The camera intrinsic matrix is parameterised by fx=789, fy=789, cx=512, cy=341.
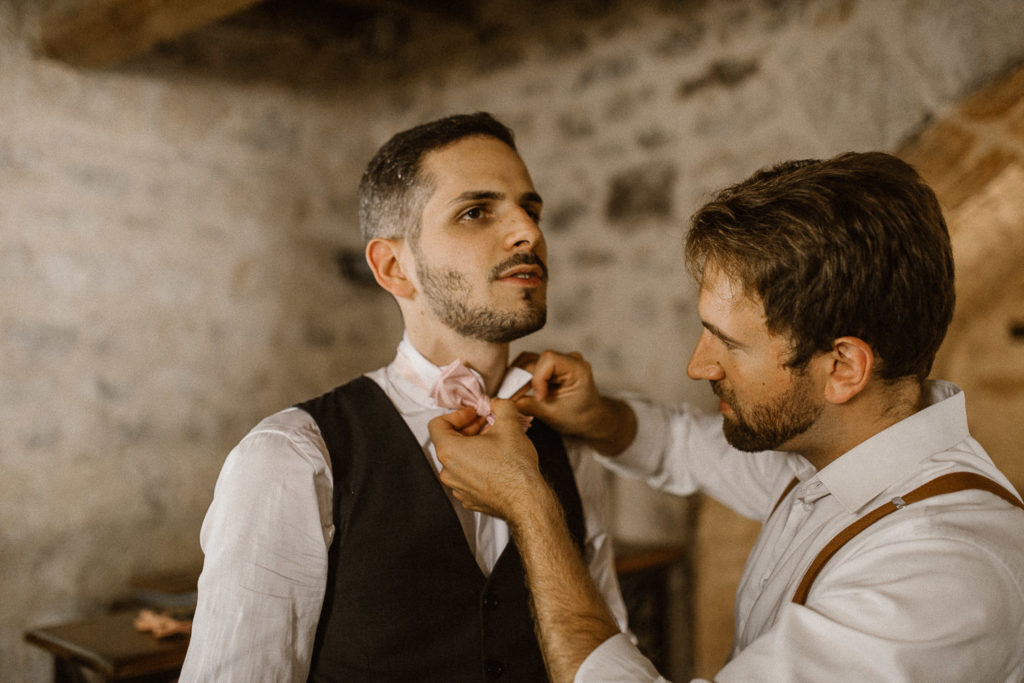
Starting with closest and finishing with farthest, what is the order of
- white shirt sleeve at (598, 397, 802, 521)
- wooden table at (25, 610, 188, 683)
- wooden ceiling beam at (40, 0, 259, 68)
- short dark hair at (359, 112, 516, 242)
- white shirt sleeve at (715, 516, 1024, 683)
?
white shirt sleeve at (715, 516, 1024, 683)
short dark hair at (359, 112, 516, 242)
white shirt sleeve at (598, 397, 802, 521)
wooden table at (25, 610, 188, 683)
wooden ceiling beam at (40, 0, 259, 68)

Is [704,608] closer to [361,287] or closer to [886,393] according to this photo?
[886,393]

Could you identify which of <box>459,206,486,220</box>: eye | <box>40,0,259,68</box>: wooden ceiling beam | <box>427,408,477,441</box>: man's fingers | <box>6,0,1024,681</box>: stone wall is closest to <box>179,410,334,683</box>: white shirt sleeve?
<box>427,408,477,441</box>: man's fingers

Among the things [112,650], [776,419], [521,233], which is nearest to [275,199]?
[112,650]

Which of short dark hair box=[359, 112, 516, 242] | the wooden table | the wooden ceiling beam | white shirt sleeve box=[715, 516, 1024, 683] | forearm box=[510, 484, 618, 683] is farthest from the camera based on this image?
the wooden ceiling beam

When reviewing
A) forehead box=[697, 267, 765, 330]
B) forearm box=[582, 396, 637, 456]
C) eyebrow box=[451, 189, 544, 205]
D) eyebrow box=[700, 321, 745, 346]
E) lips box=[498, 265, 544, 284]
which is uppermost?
eyebrow box=[451, 189, 544, 205]

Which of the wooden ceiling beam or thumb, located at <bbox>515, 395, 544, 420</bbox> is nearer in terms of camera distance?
thumb, located at <bbox>515, 395, 544, 420</bbox>

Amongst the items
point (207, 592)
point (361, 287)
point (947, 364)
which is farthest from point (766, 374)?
point (361, 287)

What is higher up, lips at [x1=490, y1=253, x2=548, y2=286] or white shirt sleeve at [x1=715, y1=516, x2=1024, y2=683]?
lips at [x1=490, y1=253, x2=548, y2=286]

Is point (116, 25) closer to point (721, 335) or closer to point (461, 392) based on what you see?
point (461, 392)

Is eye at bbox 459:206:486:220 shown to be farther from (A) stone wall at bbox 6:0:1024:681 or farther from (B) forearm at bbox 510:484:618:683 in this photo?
(A) stone wall at bbox 6:0:1024:681

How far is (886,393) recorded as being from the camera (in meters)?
1.42

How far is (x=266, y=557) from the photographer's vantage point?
4.29 feet

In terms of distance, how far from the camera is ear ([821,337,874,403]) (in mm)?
1362

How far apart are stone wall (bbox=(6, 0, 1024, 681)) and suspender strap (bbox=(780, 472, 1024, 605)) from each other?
173cm
